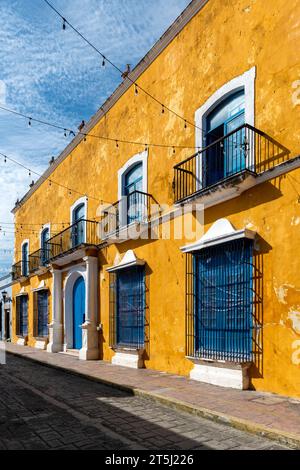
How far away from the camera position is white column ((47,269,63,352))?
53.6 ft

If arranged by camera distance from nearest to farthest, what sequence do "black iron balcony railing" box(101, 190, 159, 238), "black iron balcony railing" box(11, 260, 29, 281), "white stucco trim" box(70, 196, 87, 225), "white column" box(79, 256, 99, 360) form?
1. "black iron balcony railing" box(101, 190, 159, 238)
2. "white column" box(79, 256, 99, 360)
3. "white stucco trim" box(70, 196, 87, 225)
4. "black iron balcony railing" box(11, 260, 29, 281)

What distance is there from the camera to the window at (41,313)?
1883 centimetres

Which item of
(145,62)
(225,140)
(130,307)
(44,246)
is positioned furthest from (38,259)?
(225,140)

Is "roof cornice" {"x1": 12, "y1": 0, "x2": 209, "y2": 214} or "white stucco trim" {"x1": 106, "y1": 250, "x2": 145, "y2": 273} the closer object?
"roof cornice" {"x1": 12, "y1": 0, "x2": 209, "y2": 214}

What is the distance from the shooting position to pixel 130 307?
11.4 m

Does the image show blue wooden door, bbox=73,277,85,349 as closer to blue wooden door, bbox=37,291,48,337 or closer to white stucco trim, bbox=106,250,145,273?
blue wooden door, bbox=37,291,48,337

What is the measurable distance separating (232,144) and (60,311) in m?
10.7

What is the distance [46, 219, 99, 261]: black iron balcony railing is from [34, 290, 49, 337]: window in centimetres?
211

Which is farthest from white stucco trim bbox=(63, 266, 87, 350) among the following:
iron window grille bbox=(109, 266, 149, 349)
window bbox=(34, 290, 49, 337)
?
iron window grille bbox=(109, 266, 149, 349)

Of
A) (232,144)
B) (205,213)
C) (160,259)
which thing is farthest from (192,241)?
(232,144)

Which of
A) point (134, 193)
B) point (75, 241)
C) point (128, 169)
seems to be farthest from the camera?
point (75, 241)

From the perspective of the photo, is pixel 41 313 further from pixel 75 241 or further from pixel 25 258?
pixel 75 241

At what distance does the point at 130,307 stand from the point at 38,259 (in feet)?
32.0

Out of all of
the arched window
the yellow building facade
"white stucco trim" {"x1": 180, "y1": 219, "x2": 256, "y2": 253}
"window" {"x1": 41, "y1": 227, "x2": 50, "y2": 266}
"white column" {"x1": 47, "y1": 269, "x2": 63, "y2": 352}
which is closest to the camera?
the yellow building facade
